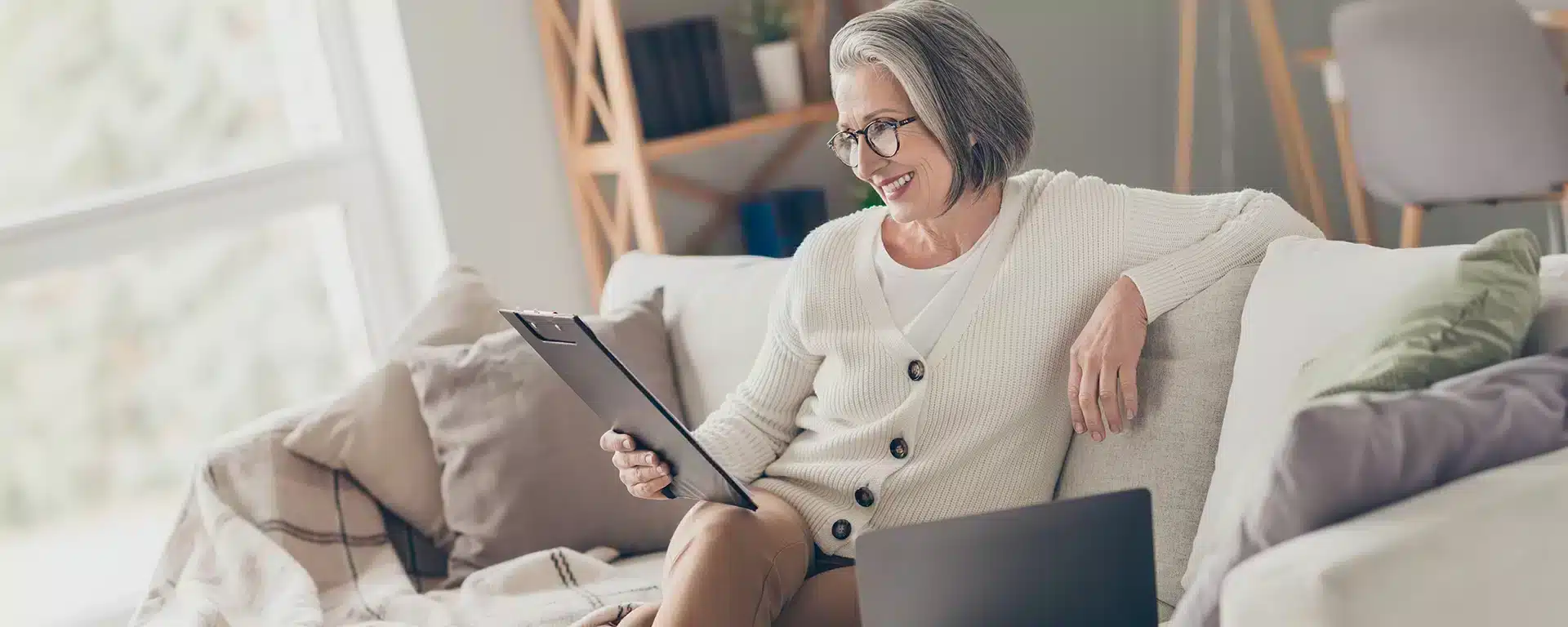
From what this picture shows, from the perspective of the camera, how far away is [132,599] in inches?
109

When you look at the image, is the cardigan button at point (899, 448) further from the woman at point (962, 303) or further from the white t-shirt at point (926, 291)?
the white t-shirt at point (926, 291)

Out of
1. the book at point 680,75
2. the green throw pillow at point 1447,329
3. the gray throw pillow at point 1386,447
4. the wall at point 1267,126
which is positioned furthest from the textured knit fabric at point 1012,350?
the wall at point 1267,126

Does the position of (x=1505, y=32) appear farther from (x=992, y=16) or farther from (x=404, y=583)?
(x=404, y=583)

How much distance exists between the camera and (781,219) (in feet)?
10.7

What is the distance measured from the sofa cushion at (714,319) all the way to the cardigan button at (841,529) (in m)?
0.51

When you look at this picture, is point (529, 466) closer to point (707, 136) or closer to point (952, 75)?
point (952, 75)

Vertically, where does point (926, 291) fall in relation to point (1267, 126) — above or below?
above

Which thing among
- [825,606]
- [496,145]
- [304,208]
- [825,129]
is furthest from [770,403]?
[825,129]

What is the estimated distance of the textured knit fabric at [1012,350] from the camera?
5.33ft

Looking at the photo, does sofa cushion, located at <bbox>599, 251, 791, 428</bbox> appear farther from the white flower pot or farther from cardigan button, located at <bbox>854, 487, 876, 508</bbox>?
the white flower pot

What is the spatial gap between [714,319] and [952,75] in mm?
720

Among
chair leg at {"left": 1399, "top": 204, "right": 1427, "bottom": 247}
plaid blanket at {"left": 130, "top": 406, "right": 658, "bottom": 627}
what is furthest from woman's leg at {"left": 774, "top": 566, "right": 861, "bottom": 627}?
chair leg at {"left": 1399, "top": 204, "right": 1427, "bottom": 247}

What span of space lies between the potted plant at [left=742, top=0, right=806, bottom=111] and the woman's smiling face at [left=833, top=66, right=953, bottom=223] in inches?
60.9

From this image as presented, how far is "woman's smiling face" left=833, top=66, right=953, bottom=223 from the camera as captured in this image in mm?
1635
